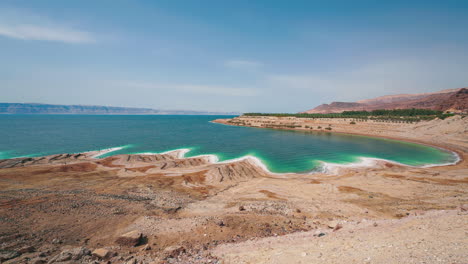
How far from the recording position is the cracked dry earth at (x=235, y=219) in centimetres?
772

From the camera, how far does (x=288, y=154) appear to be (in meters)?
37.4

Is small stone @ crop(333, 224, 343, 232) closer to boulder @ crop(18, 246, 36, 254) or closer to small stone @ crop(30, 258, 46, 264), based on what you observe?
small stone @ crop(30, 258, 46, 264)

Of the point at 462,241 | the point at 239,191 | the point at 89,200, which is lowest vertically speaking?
the point at 239,191

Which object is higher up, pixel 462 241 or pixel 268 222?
pixel 462 241

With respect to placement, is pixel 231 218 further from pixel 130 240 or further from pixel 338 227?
pixel 338 227

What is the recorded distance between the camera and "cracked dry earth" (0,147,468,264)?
772cm

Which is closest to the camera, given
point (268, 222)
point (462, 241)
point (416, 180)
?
point (462, 241)

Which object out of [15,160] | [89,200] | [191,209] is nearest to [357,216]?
[191,209]

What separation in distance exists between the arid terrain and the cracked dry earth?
0.19 ft

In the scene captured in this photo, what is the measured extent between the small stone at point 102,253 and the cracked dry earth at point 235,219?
1.5 inches

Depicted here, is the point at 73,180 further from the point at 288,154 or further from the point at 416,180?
the point at 416,180

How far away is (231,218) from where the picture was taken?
11.8 meters

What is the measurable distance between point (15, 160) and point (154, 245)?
34128 millimetres

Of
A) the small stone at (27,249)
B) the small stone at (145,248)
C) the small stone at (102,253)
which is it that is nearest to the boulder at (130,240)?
the small stone at (145,248)
